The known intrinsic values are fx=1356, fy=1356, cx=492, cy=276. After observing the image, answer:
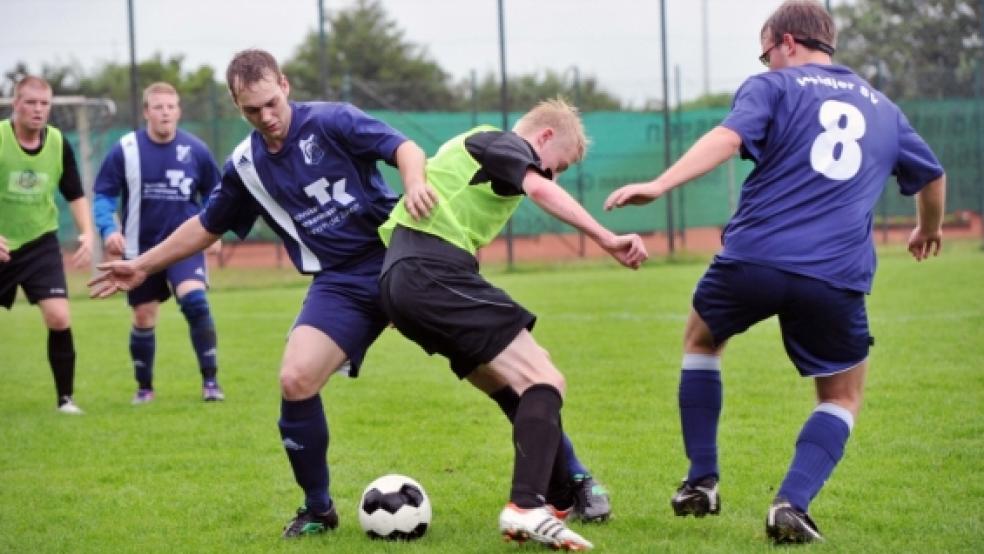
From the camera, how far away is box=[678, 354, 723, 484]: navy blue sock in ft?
16.3

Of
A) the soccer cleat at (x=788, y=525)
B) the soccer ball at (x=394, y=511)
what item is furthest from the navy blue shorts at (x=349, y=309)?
the soccer cleat at (x=788, y=525)

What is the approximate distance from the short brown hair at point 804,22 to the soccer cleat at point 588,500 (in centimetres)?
178

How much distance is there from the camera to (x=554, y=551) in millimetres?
4609

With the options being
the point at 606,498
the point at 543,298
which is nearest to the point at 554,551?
the point at 606,498

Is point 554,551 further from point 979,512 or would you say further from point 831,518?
point 979,512

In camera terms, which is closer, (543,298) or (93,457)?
(93,457)

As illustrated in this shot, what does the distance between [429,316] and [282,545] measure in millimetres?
1063

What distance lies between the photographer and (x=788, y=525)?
4.51 meters

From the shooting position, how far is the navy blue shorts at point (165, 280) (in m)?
9.34

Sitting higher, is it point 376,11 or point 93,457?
point 376,11

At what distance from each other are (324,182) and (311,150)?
0.13 m

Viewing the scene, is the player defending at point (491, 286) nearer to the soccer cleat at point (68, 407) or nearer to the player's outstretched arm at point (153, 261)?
the player's outstretched arm at point (153, 261)

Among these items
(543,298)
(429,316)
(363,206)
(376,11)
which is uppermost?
(376,11)

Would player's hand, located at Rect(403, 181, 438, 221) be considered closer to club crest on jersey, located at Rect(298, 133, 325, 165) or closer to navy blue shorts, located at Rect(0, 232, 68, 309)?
club crest on jersey, located at Rect(298, 133, 325, 165)
